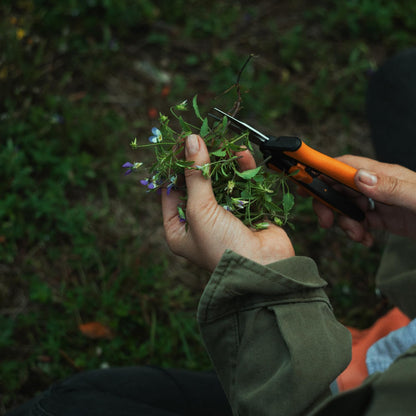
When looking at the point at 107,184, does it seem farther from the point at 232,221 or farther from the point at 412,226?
the point at 412,226

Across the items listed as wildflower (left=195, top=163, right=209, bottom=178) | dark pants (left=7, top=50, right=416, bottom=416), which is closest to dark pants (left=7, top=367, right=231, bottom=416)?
dark pants (left=7, top=50, right=416, bottom=416)

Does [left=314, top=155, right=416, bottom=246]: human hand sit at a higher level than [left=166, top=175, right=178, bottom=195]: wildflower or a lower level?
lower

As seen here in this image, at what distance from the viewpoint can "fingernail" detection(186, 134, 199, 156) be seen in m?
1.07

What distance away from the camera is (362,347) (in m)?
1.41

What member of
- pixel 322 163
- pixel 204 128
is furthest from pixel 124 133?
pixel 322 163

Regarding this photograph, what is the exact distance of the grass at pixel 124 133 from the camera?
1895mm

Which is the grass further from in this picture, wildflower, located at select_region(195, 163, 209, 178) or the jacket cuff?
the jacket cuff

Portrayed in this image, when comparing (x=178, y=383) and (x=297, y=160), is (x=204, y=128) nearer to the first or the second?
(x=297, y=160)

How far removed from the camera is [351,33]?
2.45m

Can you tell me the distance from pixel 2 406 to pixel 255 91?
6.73 feet

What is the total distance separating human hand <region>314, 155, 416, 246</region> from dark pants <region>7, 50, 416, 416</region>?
0.27 m

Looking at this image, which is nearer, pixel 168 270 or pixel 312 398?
pixel 312 398

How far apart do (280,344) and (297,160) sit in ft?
1.90

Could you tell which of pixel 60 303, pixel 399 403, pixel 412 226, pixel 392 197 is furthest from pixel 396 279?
pixel 60 303
